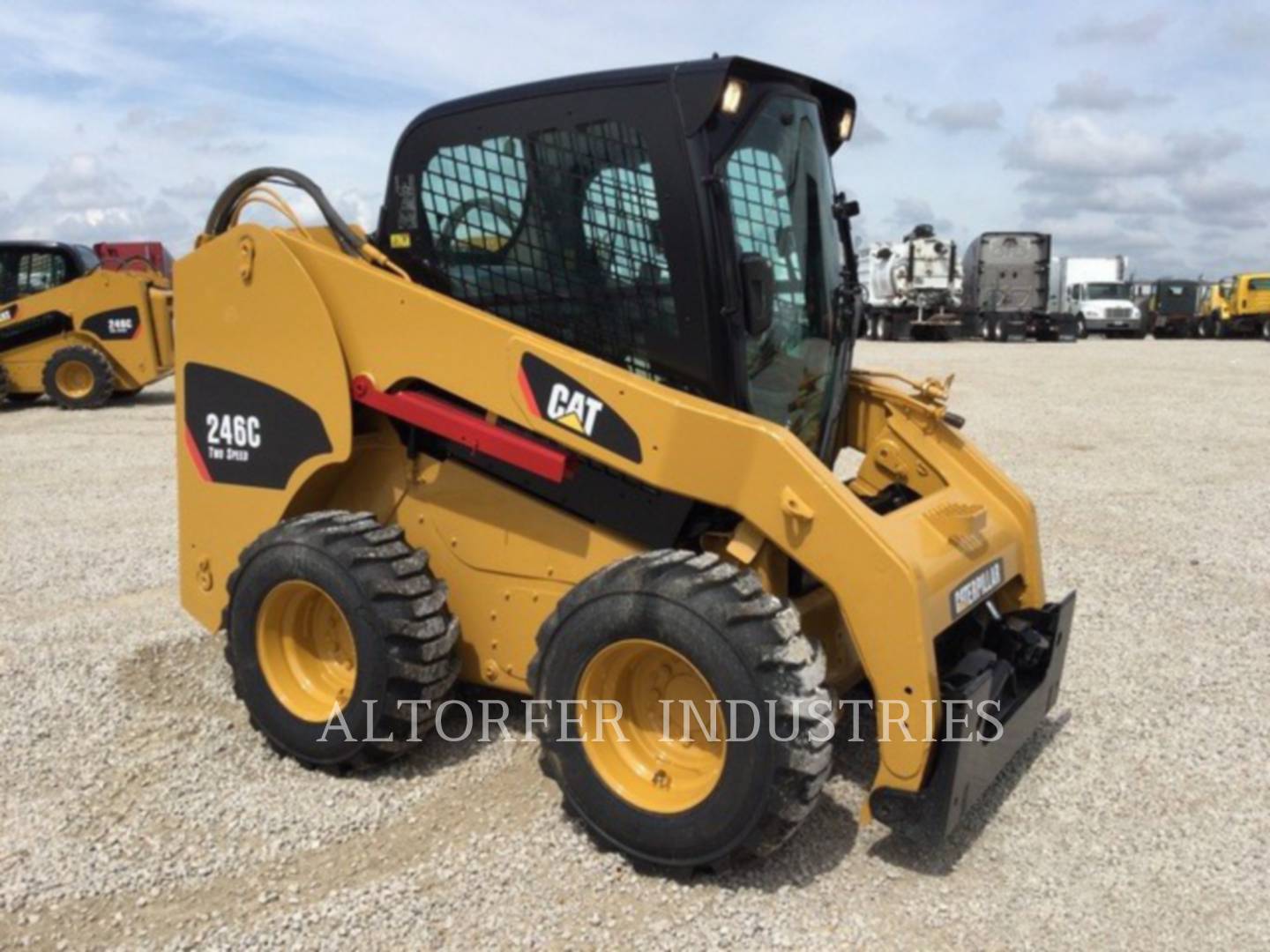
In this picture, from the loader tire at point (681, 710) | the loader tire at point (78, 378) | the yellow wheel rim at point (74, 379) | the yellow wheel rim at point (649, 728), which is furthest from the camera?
the yellow wheel rim at point (74, 379)

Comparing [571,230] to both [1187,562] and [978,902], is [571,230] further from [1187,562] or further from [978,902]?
[1187,562]

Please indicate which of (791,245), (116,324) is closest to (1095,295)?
(116,324)

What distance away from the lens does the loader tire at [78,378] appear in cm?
1333

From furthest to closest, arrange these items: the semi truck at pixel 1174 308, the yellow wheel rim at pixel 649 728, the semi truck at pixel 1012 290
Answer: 1. the semi truck at pixel 1174 308
2. the semi truck at pixel 1012 290
3. the yellow wheel rim at pixel 649 728

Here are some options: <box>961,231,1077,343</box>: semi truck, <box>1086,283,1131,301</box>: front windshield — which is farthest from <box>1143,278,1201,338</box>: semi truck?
<box>961,231,1077,343</box>: semi truck

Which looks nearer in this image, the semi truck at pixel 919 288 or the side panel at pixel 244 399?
the side panel at pixel 244 399

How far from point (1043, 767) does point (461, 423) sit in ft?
7.66

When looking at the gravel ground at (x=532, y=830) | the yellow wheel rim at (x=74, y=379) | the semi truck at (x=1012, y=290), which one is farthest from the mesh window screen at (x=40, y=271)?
the semi truck at (x=1012, y=290)

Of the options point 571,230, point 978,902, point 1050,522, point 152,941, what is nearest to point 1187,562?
point 1050,522

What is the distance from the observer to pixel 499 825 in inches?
132

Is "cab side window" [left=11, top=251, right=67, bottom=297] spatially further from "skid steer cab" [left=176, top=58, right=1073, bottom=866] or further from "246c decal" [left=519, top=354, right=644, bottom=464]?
"246c decal" [left=519, top=354, right=644, bottom=464]

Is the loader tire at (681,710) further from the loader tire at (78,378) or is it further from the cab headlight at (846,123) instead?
the loader tire at (78,378)

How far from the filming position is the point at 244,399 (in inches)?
155

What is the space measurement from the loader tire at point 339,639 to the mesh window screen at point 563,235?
3.03ft
